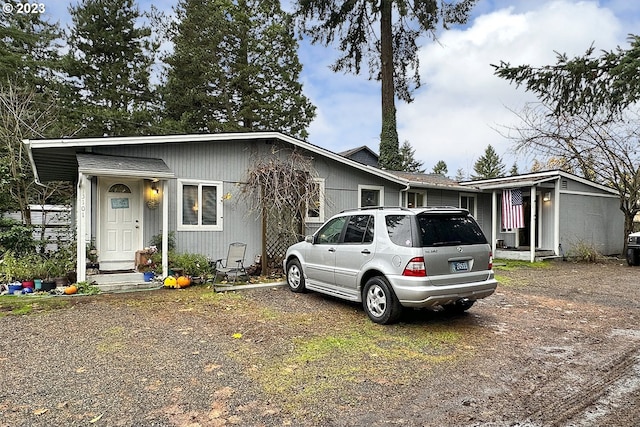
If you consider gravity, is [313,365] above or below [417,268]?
below

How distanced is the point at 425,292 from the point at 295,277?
11.4ft

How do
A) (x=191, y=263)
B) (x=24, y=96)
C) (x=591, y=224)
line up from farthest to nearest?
(x=24, y=96)
(x=591, y=224)
(x=191, y=263)

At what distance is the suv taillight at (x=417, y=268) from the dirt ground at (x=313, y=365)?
0.83 metres

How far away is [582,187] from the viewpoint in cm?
1552

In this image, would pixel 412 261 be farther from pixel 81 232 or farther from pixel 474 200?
pixel 474 200

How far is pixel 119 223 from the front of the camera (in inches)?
379

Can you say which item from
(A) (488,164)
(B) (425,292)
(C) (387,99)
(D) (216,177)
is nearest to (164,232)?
(D) (216,177)

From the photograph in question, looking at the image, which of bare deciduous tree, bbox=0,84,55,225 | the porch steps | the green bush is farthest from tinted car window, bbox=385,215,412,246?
bare deciduous tree, bbox=0,84,55,225

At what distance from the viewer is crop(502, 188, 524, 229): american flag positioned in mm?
14258

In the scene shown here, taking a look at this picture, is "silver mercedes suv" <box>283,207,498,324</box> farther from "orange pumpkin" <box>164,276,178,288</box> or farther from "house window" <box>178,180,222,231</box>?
"house window" <box>178,180,222,231</box>

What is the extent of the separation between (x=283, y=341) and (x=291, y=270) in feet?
10.6

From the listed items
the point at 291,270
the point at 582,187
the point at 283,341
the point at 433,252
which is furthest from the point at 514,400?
the point at 582,187

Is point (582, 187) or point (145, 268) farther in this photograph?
point (582, 187)

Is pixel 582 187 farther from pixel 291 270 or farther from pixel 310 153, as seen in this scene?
pixel 291 270
